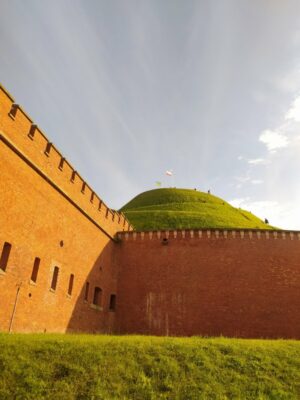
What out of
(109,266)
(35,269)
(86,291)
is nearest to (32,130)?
(35,269)

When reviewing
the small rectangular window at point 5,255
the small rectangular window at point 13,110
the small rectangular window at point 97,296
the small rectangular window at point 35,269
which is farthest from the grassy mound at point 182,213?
the small rectangular window at point 13,110

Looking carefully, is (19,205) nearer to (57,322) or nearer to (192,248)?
(57,322)

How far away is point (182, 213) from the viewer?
3322 cm

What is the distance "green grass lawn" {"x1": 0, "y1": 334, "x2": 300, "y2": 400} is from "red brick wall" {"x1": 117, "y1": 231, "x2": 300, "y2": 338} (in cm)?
826

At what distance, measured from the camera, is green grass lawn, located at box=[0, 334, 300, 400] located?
7.76 metres

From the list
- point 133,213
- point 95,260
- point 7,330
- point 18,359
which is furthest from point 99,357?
point 133,213

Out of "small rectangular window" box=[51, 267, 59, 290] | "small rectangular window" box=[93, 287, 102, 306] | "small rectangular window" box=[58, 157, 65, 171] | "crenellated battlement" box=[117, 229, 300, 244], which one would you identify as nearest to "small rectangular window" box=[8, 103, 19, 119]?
"small rectangular window" box=[58, 157, 65, 171]

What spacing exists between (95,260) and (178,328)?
572cm

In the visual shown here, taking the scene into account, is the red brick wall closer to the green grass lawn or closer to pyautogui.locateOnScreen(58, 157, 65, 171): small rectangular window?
pyautogui.locateOnScreen(58, 157, 65, 171): small rectangular window

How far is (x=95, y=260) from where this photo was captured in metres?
19.3

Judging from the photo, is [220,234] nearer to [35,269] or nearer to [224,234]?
[224,234]

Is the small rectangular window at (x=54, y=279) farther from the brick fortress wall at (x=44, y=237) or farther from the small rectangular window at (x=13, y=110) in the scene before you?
the small rectangular window at (x=13, y=110)

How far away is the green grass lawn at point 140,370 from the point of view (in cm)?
776

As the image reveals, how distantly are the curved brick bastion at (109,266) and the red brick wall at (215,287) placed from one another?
53 millimetres
